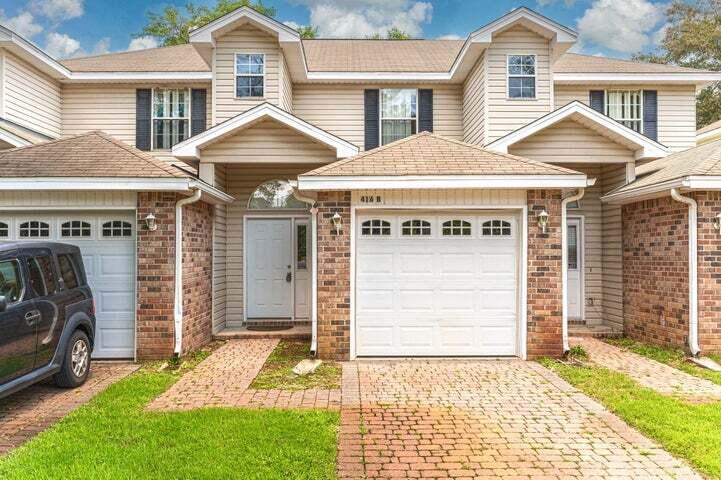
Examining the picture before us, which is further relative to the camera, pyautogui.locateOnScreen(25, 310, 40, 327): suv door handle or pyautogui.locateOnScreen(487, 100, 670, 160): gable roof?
pyautogui.locateOnScreen(487, 100, 670, 160): gable roof

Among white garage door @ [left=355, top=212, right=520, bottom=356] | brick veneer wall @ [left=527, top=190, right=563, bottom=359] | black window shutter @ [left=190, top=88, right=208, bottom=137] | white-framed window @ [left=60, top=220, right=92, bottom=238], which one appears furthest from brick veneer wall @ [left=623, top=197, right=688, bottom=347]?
black window shutter @ [left=190, top=88, right=208, bottom=137]

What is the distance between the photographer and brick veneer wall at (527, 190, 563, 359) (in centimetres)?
752

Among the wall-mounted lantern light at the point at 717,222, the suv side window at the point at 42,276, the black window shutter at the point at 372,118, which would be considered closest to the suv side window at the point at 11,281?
the suv side window at the point at 42,276

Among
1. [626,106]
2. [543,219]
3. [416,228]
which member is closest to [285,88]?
[416,228]


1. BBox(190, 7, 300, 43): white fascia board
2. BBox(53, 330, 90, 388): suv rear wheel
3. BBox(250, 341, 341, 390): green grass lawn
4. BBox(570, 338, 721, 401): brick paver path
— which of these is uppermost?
BBox(190, 7, 300, 43): white fascia board

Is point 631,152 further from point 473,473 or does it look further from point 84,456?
point 84,456

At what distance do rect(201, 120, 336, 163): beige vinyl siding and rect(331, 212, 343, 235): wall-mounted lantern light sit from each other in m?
2.40

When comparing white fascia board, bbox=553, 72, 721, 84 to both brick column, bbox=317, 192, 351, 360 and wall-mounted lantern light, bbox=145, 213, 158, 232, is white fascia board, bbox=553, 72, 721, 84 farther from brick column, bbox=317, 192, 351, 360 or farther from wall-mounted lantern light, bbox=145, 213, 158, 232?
wall-mounted lantern light, bbox=145, 213, 158, 232

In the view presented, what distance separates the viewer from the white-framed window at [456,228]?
7711 millimetres

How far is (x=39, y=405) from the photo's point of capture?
547cm

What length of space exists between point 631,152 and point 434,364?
242 inches

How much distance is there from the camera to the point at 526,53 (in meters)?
10.9

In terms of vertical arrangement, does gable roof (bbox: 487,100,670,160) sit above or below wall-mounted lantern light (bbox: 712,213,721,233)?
above

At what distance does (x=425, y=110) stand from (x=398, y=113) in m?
0.69
